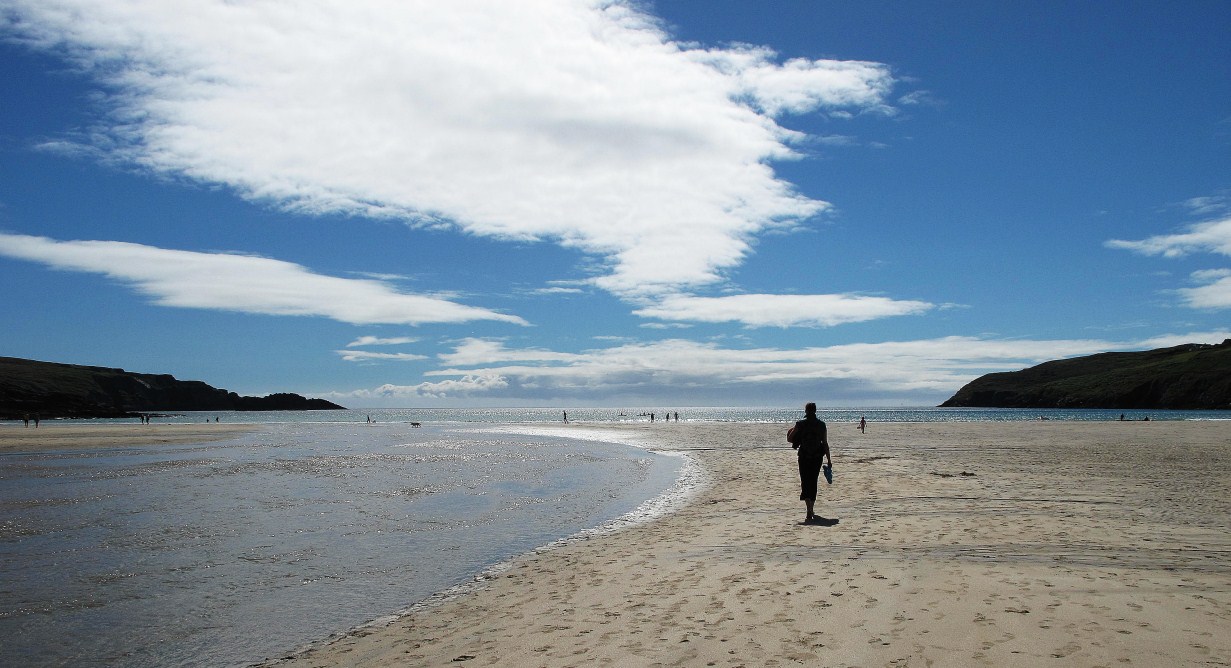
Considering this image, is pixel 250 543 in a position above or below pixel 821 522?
below

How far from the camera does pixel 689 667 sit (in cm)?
664

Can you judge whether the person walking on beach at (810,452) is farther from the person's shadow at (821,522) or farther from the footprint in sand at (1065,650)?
the footprint in sand at (1065,650)

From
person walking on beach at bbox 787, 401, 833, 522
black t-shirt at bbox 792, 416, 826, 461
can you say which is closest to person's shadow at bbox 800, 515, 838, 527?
person walking on beach at bbox 787, 401, 833, 522

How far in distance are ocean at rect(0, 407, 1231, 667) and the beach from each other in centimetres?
145

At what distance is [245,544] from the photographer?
50.7 ft

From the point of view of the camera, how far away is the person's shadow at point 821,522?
14.9 meters

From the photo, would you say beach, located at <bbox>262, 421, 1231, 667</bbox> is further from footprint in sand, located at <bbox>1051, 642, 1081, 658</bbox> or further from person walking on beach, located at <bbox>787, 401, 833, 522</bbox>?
person walking on beach, located at <bbox>787, 401, 833, 522</bbox>

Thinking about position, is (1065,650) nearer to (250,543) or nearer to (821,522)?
(821,522)

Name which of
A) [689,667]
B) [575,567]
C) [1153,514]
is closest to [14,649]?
[575,567]

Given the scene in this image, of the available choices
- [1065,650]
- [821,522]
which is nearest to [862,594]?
[1065,650]

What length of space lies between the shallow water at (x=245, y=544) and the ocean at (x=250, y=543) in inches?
1.9

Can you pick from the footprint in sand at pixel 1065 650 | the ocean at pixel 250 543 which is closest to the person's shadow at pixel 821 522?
the ocean at pixel 250 543

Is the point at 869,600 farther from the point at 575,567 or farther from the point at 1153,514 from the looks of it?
the point at 1153,514

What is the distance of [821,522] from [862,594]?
6.46 meters
